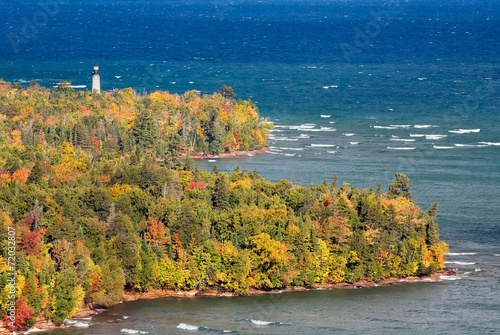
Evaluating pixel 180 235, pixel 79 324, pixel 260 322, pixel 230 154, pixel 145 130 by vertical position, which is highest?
pixel 145 130

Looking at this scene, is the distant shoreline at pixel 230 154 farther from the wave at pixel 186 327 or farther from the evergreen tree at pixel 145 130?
the wave at pixel 186 327

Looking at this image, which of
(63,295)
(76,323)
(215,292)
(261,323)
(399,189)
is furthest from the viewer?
(399,189)

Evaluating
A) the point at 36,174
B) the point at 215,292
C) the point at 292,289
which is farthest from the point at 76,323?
the point at 36,174

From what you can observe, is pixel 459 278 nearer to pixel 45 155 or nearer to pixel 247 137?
pixel 45 155

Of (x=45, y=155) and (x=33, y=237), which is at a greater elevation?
(x=45, y=155)

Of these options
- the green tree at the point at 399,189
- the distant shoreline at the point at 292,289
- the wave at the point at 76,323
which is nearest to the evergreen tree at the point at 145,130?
the green tree at the point at 399,189

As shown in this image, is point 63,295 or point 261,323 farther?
point 261,323

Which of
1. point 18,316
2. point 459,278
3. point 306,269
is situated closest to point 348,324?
point 306,269

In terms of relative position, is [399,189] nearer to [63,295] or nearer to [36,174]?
[36,174]
